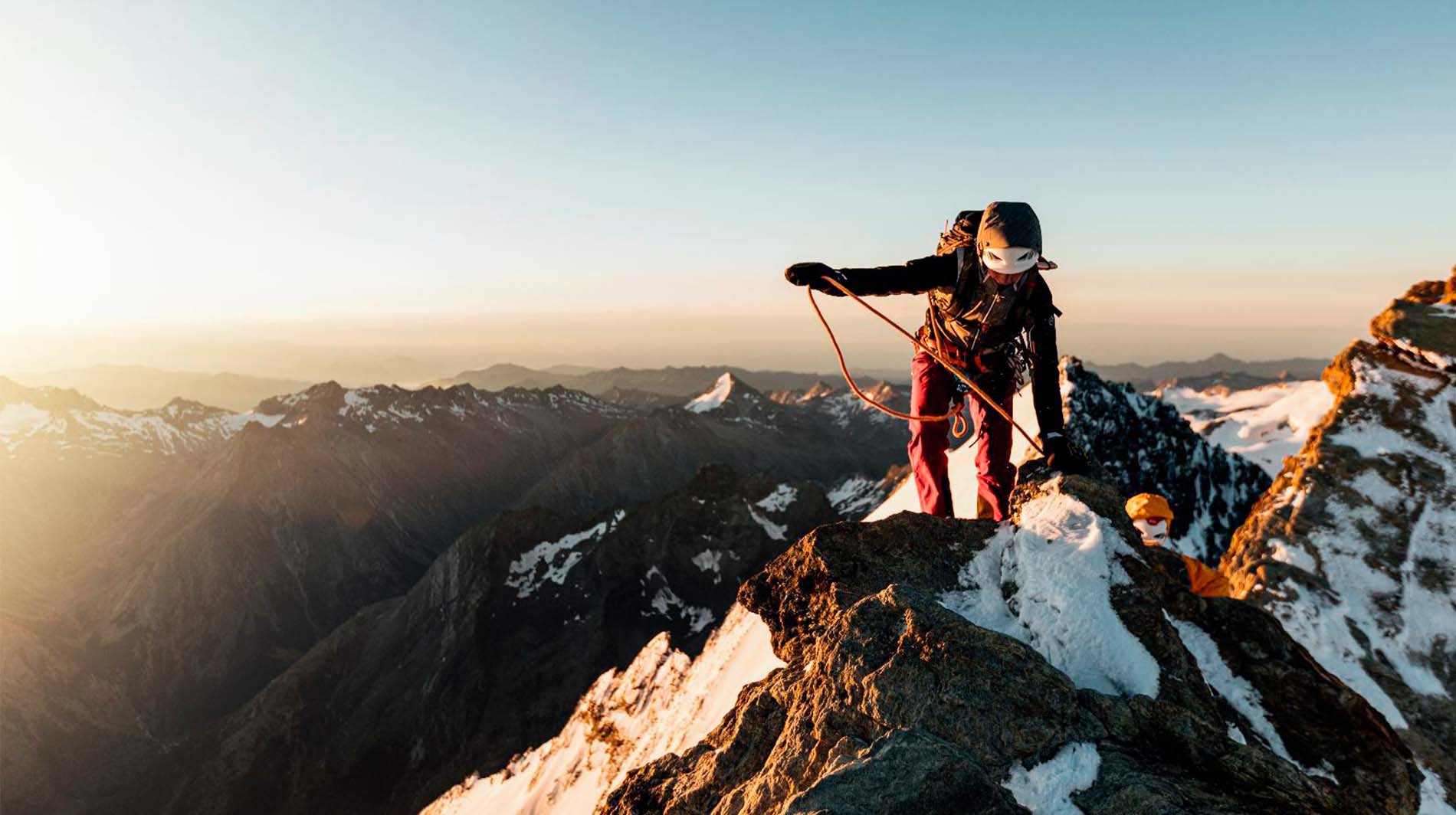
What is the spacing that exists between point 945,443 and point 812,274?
3.90 metres

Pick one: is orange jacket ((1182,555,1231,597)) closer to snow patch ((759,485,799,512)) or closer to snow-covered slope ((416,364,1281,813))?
snow-covered slope ((416,364,1281,813))

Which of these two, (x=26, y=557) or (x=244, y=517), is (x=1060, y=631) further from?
(x=26, y=557)

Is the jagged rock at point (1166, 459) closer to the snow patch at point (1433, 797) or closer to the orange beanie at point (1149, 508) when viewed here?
the snow patch at point (1433, 797)

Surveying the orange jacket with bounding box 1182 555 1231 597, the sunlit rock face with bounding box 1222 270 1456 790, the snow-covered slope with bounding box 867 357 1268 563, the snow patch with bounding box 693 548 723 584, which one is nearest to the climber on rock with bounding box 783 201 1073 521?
the orange jacket with bounding box 1182 555 1231 597

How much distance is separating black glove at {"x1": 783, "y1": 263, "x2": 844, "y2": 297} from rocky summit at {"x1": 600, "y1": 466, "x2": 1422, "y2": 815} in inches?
150

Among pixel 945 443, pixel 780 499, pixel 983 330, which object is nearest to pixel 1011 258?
pixel 983 330

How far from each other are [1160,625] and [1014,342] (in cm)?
429

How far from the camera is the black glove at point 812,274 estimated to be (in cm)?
909

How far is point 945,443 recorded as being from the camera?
10.8 meters

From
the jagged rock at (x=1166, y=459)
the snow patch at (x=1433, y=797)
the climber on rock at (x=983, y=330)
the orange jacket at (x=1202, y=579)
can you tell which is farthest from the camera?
the jagged rock at (x=1166, y=459)

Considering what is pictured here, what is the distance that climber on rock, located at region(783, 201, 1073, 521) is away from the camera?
8.45 m

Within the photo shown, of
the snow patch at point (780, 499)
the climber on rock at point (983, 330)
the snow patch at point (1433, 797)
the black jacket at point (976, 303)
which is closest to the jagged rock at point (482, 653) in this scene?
the snow patch at point (780, 499)

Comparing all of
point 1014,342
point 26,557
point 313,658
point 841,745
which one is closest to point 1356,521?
point 1014,342

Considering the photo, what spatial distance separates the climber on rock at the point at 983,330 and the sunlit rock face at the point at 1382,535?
16.3 m
